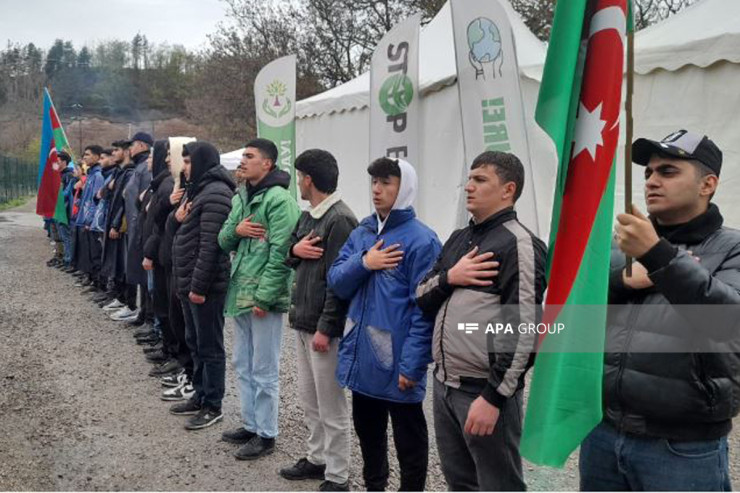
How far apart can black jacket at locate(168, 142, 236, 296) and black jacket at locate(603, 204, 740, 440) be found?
2.77m

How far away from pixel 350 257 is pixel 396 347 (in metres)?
0.50

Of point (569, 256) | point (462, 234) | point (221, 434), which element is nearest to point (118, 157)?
point (221, 434)

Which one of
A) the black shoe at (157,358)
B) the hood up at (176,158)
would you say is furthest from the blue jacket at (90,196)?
the hood up at (176,158)

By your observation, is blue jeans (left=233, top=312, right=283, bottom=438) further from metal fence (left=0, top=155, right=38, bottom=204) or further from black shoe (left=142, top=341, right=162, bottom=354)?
metal fence (left=0, top=155, right=38, bottom=204)

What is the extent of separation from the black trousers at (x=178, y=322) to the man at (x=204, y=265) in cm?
40

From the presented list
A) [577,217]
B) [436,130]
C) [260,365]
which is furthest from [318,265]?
[436,130]

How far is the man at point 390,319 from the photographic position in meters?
2.82

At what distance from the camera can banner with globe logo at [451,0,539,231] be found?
457 centimetres

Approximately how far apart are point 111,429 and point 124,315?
11.8ft

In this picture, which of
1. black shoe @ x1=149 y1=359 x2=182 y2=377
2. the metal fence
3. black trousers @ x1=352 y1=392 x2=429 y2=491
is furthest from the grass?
black trousers @ x1=352 y1=392 x2=429 y2=491

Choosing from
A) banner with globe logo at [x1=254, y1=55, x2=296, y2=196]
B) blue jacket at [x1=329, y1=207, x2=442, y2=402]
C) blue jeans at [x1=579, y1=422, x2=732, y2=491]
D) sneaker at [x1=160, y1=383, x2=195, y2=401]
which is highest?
banner with globe logo at [x1=254, y1=55, x2=296, y2=196]

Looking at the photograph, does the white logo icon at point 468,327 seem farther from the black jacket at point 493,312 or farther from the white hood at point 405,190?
the white hood at point 405,190

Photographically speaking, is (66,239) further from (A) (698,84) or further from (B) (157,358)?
(A) (698,84)

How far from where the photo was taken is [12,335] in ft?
22.4
